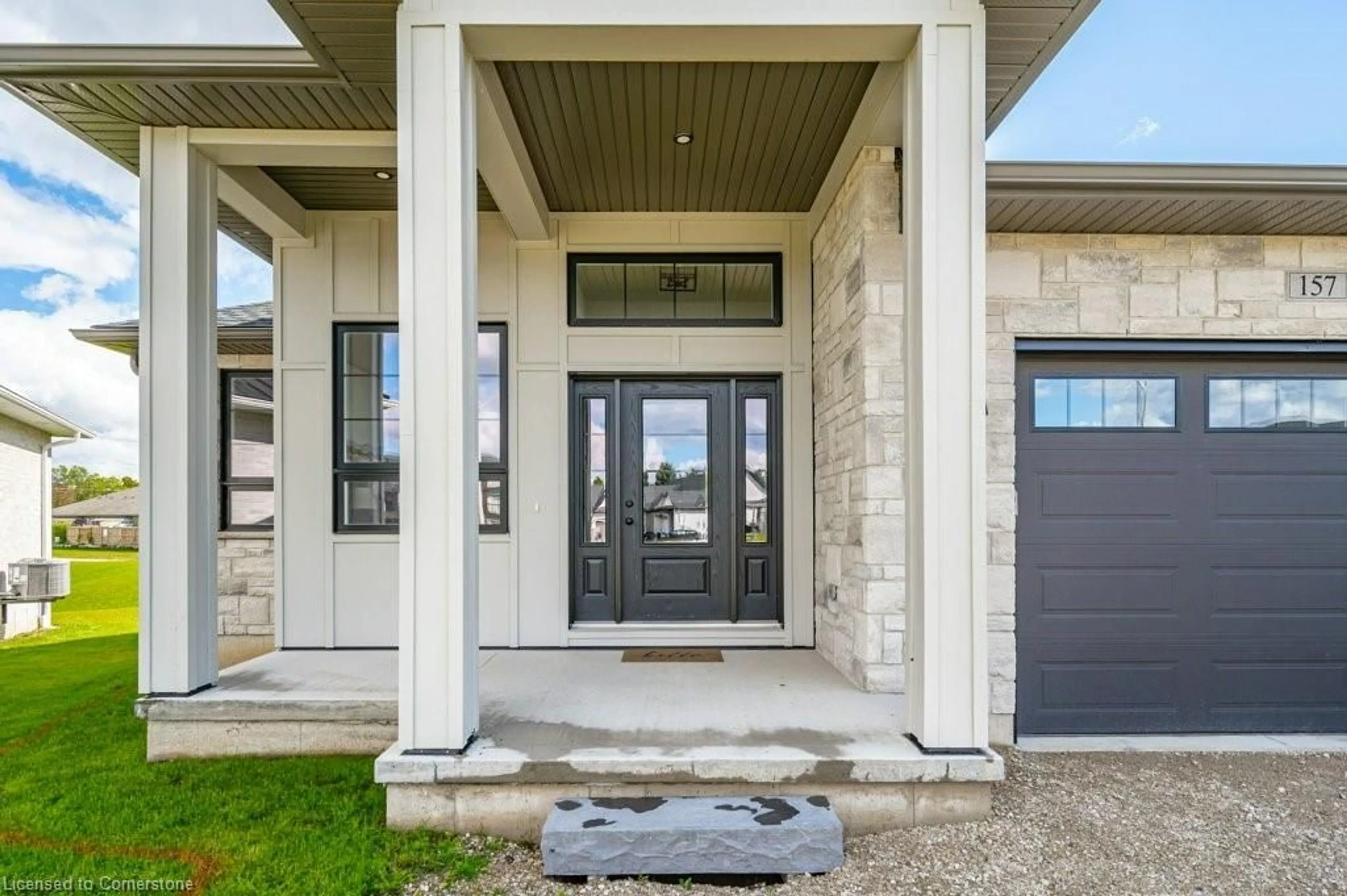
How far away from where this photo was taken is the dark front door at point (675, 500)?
529 cm

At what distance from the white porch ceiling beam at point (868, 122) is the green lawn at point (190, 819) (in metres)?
3.52

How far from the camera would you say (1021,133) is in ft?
12.8

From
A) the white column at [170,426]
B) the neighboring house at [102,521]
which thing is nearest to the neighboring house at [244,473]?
the white column at [170,426]

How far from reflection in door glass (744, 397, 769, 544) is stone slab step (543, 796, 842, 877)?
2737 mm

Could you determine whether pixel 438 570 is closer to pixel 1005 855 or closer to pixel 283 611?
pixel 1005 855

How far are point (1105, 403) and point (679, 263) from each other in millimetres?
2780

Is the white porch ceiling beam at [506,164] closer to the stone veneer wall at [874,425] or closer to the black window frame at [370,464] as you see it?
the black window frame at [370,464]

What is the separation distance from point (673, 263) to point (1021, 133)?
228 centimetres

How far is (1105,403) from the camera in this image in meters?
4.28

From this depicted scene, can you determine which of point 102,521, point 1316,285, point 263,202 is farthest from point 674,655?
point 102,521

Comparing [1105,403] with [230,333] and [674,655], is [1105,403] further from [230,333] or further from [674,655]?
[230,333]

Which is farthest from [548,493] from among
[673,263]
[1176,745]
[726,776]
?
[1176,745]

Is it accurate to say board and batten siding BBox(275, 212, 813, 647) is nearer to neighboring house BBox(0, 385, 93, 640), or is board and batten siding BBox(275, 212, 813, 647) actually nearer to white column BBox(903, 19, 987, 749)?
white column BBox(903, 19, 987, 749)

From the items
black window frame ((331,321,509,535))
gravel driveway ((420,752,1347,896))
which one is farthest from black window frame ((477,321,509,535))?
gravel driveway ((420,752,1347,896))
